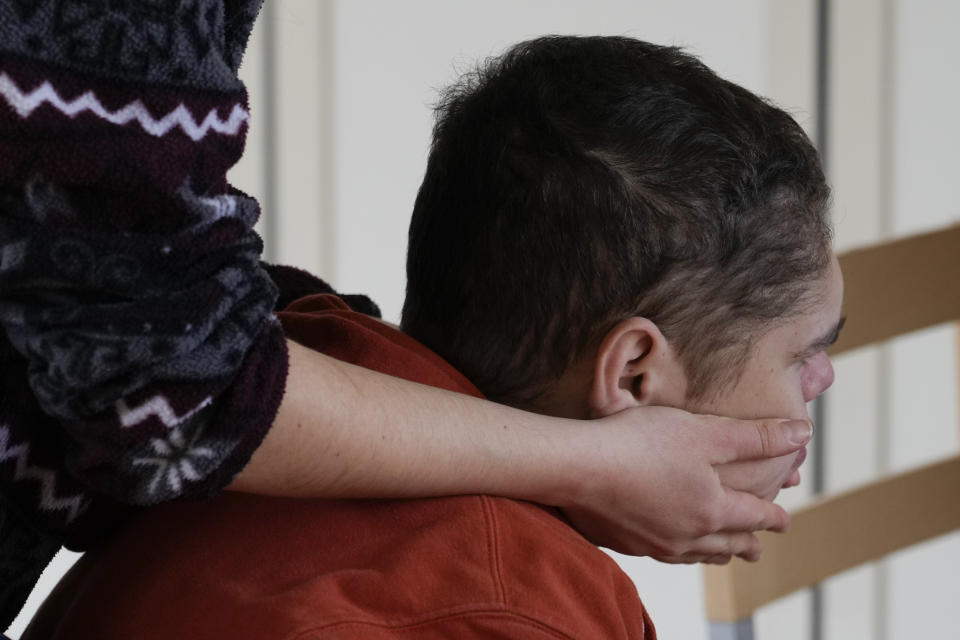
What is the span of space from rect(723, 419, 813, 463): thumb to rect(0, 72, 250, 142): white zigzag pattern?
349mm

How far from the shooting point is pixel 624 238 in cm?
67

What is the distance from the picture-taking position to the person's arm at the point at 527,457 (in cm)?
52

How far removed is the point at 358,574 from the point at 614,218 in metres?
0.25

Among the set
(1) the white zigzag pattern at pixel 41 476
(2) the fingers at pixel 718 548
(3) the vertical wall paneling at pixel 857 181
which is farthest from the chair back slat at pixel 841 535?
(3) the vertical wall paneling at pixel 857 181

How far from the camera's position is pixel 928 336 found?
2.12 m

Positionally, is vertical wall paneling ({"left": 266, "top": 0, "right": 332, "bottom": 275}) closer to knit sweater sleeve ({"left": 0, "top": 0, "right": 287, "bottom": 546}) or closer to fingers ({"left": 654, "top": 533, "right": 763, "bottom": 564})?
fingers ({"left": 654, "top": 533, "right": 763, "bottom": 564})

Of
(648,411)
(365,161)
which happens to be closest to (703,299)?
(648,411)

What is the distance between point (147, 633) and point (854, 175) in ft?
6.06

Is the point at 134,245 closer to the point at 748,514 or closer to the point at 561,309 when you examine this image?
the point at 561,309

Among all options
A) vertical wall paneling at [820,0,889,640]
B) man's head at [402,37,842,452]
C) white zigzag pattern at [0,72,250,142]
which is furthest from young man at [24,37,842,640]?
vertical wall paneling at [820,0,889,640]

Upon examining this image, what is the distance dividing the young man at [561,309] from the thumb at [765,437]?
2 cm

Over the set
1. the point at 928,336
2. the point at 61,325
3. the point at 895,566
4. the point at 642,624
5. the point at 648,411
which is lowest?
the point at 895,566

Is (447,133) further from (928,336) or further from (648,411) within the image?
(928,336)

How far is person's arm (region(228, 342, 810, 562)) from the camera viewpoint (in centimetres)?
52
